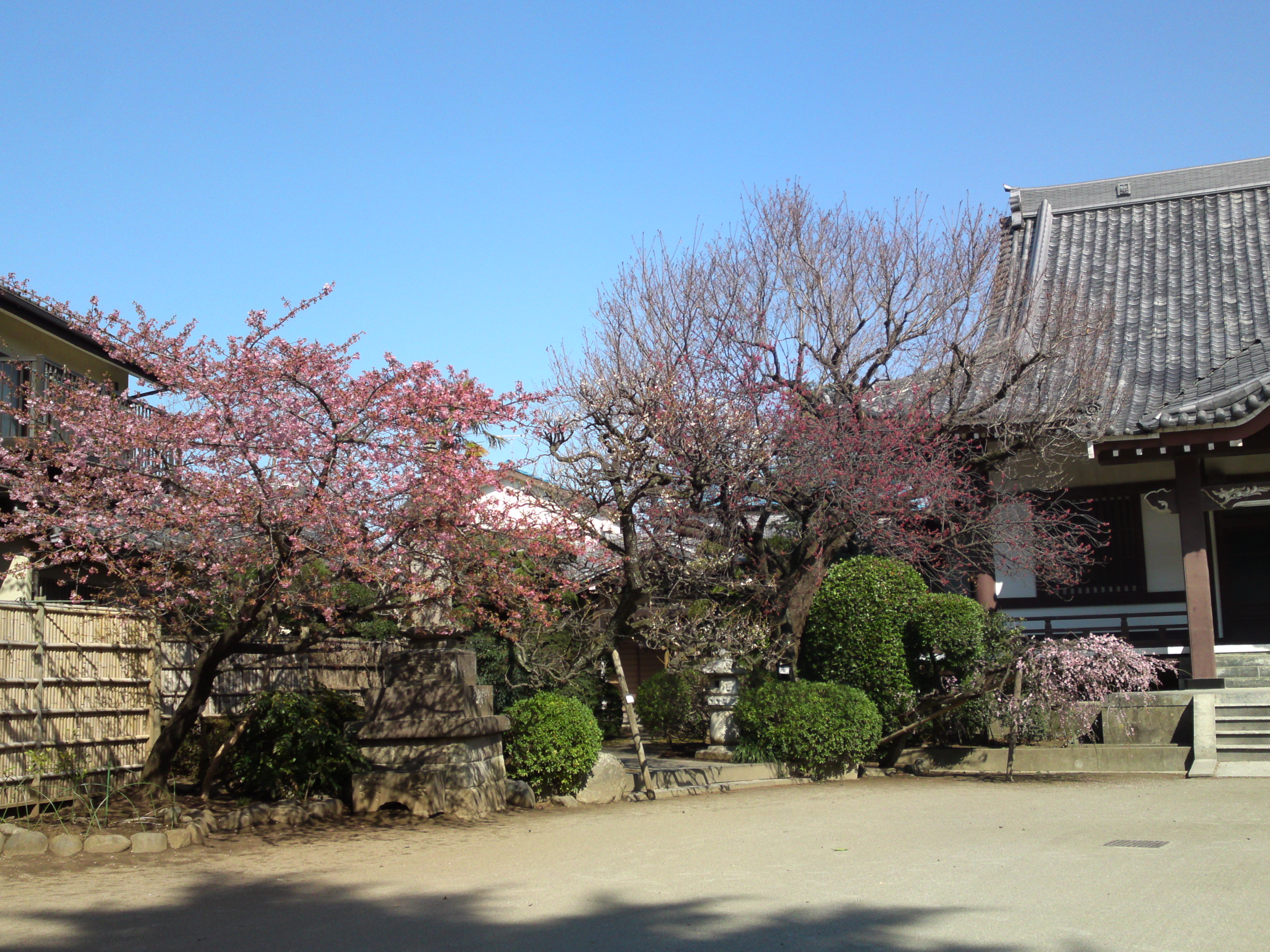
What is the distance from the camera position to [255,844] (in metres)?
8.35

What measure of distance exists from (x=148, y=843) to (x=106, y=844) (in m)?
0.28

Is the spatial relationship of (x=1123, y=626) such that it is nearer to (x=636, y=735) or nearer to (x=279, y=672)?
(x=636, y=735)

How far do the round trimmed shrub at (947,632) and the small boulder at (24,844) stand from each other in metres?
10.1

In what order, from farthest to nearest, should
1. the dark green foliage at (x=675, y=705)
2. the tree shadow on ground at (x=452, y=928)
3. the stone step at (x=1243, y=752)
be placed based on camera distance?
the dark green foliage at (x=675, y=705)
the stone step at (x=1243, y=752)
the tree shadow on ground at (x=452, y=928)

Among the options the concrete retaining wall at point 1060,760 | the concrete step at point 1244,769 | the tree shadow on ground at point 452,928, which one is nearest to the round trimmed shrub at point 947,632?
the concrete retaining wall at point 1060,760

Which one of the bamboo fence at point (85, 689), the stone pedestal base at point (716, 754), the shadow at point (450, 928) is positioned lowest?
the stone pedestal base at point (716, 754)

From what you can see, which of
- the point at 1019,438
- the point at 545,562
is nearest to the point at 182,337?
the point at 545,562

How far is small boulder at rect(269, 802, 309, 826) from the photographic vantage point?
922 cm

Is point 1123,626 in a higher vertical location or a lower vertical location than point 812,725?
higher

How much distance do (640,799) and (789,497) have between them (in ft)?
15.7

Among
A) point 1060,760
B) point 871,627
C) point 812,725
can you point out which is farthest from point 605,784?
point 1060,760

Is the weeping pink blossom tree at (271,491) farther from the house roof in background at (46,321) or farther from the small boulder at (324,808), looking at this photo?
the house roof in background at (46,321)

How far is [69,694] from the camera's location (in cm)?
921

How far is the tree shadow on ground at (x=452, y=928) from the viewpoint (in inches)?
207
